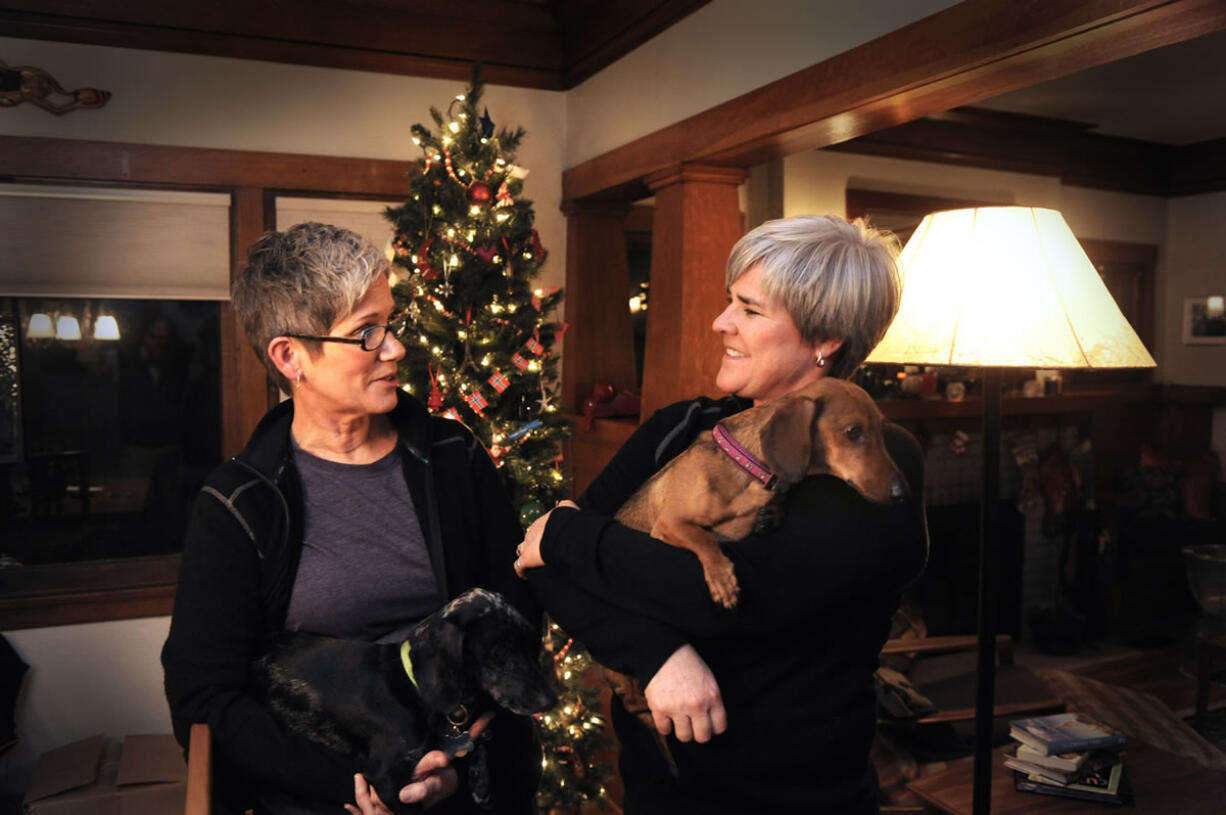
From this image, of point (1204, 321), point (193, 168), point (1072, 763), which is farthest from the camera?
point (1204, 321)

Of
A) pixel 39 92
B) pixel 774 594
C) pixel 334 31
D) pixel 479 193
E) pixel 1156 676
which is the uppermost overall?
pixel 334 31

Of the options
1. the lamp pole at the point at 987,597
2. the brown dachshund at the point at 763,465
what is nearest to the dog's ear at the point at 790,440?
the brown dachshund at the point at 763,465

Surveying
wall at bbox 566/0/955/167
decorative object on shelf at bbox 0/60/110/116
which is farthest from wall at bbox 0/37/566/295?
wall at bbox 566/0/955/167

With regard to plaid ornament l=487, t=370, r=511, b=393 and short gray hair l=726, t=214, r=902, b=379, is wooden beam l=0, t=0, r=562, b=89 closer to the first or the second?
plaid ornament l=487, t=370, r=511, b=393

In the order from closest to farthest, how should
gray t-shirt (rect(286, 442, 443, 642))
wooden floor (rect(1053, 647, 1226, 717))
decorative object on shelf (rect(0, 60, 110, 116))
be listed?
1. gray t-shirt (rect(286, 442, 443, 642))
2. decorative object on shelf (rect(0, 60, 110, 116))
3. wooden floor (rect(1053, 647, 1226, 717))

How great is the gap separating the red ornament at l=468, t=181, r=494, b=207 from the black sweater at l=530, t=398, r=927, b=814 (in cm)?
213

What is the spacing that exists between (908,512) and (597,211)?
11.6ft

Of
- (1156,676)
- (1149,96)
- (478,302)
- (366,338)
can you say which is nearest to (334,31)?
(478,302)

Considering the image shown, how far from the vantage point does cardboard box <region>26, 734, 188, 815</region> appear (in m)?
3.07

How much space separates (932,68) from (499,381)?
1.66 metres

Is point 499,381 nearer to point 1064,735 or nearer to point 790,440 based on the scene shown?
point 1064,735

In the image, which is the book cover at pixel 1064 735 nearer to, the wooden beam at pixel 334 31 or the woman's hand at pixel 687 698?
the woman's hand at pixel 687 698

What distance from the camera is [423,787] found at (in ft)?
4.12

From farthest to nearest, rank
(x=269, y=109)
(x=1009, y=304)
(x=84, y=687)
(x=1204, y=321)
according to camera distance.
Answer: (x=1204, y=321)
(x=269, y=109)
(x=84, y=687)
(x=1009, y=304)
